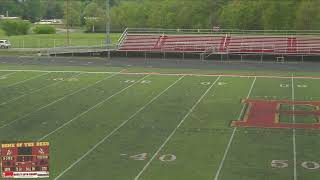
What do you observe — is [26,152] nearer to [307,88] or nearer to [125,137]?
[125,137]

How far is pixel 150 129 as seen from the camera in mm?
17016

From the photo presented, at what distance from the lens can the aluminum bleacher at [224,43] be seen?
39.8 m

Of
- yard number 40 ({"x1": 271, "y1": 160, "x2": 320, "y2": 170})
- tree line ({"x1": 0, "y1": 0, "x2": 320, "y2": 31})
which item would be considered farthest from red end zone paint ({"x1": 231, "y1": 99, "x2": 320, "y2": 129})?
tree line ({"x1": 0, "y1": 0, "x2": 320, "y2": 31})

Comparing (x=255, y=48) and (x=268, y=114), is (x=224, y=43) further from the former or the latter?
(x=268, y=114)

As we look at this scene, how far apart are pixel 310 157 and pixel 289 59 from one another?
24.8 metres

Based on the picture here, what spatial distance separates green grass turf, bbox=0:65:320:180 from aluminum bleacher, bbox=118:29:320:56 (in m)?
12.6
